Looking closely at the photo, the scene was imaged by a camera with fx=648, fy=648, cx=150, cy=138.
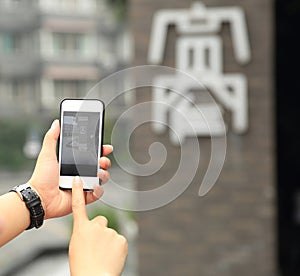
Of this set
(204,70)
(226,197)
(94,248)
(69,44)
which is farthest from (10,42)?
(94,248)

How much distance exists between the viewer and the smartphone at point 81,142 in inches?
35.3

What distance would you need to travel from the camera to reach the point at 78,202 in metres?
0.87

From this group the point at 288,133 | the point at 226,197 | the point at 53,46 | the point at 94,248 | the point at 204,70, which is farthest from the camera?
the point at 53,46

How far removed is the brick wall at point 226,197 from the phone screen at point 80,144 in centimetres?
267

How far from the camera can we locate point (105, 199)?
997 millimetres

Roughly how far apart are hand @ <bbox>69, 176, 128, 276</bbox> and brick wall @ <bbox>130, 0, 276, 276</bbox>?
2.72 metres

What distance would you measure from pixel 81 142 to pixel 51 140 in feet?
0.22

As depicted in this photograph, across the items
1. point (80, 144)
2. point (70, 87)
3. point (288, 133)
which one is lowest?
point (288, 133)

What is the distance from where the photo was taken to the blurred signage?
11.7 ft

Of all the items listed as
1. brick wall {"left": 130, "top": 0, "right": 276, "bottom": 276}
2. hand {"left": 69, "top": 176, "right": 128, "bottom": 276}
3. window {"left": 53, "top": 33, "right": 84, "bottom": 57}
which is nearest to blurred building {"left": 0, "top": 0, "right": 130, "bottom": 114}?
window {"left": 53, "top": 33, "right": 84, "bottom": 57}

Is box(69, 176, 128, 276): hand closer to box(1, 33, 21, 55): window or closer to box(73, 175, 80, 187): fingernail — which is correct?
box(73, 175, 80, 187): fingernail

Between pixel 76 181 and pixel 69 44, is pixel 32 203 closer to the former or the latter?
pixel 76 181

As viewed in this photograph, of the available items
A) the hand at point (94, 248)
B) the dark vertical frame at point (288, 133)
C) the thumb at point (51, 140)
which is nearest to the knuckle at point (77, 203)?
the hand at point (94, 248)

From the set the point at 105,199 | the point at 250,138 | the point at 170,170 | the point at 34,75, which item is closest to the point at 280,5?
the point at 250,138
